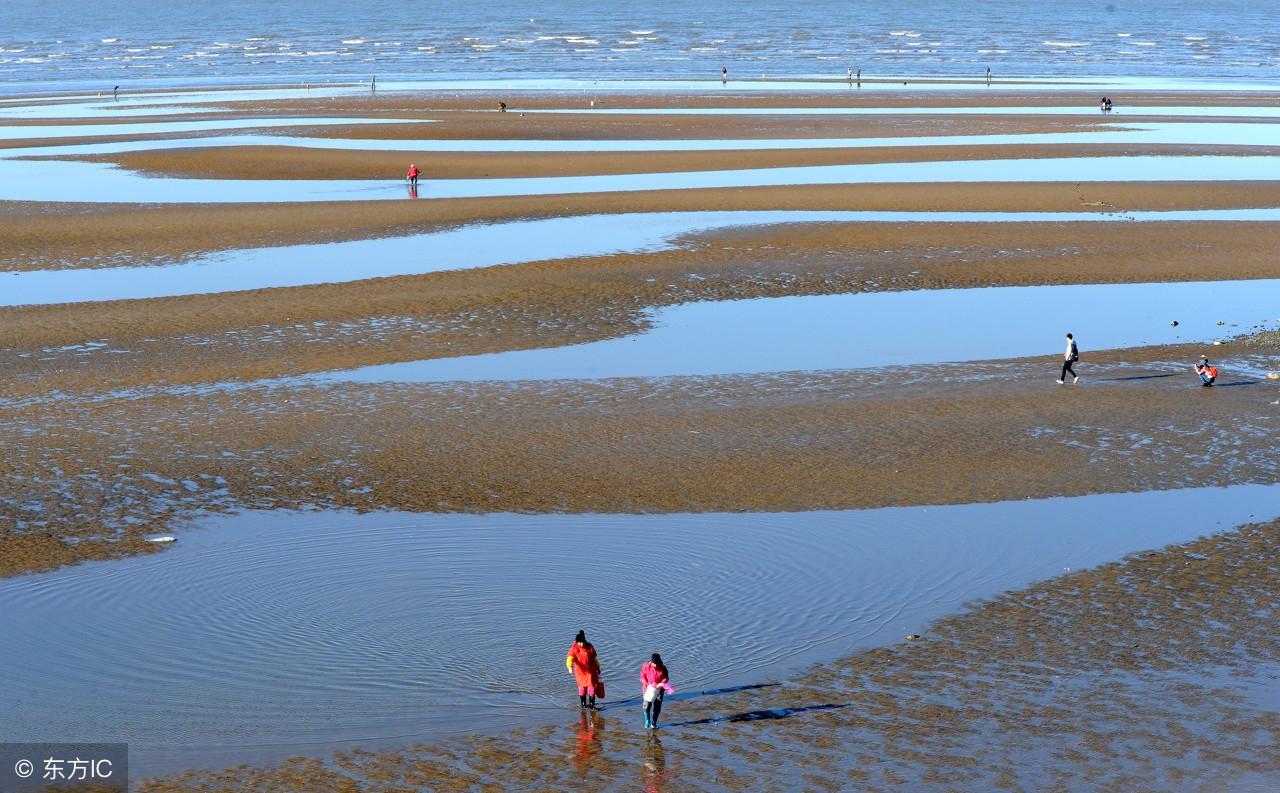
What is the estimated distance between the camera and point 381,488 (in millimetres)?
21547

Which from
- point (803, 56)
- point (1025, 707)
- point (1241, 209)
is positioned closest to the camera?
point (1025, 707)

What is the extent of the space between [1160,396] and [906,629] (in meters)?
11.8

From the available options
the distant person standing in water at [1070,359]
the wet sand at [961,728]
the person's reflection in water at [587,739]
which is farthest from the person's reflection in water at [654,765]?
the distant person standing in water at [1070,359]

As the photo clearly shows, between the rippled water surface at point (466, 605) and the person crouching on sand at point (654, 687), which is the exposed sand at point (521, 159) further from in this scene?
the person crouching on sand at point (654, 687)

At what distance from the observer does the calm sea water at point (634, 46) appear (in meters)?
117

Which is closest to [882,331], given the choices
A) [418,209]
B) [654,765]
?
[654,765]

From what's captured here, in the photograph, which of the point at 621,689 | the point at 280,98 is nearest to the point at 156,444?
the point at 621,689

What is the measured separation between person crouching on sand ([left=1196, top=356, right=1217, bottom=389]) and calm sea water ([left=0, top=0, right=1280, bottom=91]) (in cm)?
8653

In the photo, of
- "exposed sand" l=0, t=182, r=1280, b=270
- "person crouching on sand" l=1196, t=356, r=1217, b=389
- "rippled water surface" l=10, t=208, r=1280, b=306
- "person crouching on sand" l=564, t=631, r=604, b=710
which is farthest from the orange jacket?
"exposed sand" l=0, t=182, r=1280, b=270

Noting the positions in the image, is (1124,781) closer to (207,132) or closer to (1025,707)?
(1025,707)

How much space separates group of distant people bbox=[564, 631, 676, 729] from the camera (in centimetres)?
1366

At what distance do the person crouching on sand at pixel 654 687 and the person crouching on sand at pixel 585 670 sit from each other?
1.70ft

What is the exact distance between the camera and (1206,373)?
26.5 meters

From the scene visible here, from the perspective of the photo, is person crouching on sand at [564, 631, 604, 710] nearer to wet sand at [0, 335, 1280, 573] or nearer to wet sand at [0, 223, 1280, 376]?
wet sand at [0, 335, 1280, 573]
